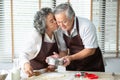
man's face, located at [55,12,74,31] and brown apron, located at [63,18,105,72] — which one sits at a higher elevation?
man's face, located at [55,12,74,31]

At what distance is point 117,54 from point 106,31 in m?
0.40

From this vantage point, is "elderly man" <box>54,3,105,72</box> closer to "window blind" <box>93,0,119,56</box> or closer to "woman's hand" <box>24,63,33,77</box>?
"woman's hand" <box>24,63,33,77</box>

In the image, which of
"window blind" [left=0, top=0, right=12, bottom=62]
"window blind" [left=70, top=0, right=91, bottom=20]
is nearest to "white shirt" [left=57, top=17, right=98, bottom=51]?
"window blind" [left=70, top=0, right=91, bottom=20]

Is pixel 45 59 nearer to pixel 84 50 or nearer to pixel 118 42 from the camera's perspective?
pixel 84 50

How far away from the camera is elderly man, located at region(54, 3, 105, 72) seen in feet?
6.87

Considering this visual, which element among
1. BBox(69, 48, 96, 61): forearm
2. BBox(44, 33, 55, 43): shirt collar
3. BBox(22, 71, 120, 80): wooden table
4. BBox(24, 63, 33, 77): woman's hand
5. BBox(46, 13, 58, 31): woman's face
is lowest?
BBox(22, 71, 120, 80): wooden table

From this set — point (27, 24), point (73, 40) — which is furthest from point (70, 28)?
point (27, 24)

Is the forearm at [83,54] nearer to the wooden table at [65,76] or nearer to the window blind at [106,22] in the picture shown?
the wooden table at [65,76]

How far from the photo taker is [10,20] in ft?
11.8

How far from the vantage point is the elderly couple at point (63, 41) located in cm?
210

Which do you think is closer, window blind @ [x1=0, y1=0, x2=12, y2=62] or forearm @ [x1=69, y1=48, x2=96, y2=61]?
forearm @ [x1=69, y1=48, x2=96, y2=61]

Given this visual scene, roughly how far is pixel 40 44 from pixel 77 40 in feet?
1.31

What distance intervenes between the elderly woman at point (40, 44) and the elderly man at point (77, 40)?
83 millimetres

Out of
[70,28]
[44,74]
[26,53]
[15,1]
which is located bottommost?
[44,74]
